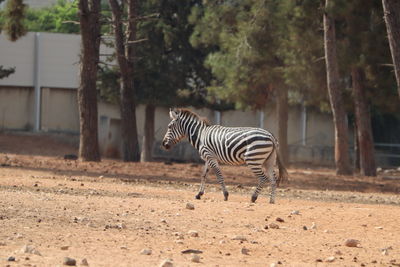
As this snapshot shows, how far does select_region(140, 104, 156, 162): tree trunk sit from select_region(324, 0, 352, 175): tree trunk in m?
10.5

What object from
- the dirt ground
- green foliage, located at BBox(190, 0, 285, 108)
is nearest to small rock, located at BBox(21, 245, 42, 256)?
the dirt ground

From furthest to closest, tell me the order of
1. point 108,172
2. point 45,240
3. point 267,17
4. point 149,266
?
1. point 267,17
2. point 108,172
3. point 45,240
4. point 149,266

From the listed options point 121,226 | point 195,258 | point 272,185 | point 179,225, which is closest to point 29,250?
point 195,258

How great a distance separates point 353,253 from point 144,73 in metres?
26.5

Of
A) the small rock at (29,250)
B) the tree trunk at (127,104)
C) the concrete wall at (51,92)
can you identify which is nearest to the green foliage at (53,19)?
the concrete wall at (51,92)

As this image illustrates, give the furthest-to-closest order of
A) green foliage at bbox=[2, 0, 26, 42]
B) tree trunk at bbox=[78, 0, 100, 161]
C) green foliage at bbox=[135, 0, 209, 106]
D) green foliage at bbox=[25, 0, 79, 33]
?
green foliage at bbox=[25, 0, 79, 33]
green foliage at bbox=[135, 0, 209, 106]
tree trunk at bbox=[78, 0, 100, 161]
green foliage at bbox=[2, 0, 26, 42]

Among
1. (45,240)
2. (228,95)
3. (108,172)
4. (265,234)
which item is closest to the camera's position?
(45,240)

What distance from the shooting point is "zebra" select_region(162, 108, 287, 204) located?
60.7 ft

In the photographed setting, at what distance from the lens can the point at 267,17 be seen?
1281 inches

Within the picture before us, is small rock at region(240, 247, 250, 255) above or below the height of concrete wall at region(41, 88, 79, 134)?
below

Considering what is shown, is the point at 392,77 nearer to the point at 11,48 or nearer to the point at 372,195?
the point at 372,195

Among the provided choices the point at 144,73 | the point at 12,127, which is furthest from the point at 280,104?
the point at 12,127

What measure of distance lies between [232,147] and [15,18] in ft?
35.4

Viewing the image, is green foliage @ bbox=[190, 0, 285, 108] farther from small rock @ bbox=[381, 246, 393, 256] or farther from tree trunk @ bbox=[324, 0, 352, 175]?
small rock @ bbox=[381, 246, 393, 256]
